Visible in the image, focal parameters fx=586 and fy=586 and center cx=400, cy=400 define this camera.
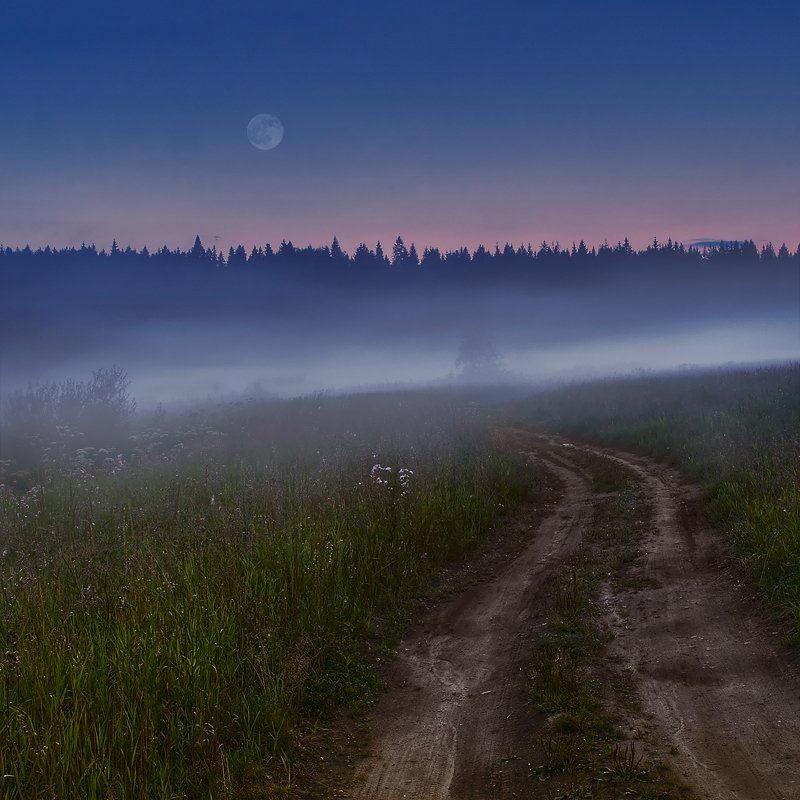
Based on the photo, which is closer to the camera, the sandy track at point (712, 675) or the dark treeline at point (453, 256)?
the sandy track at point (712, 675)

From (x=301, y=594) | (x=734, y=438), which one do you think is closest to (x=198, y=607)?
(x=301, y=594)

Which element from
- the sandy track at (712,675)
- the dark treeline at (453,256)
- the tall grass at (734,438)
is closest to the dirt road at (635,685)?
the sandy track at (712,675)

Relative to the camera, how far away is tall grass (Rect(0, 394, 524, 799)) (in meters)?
3.92

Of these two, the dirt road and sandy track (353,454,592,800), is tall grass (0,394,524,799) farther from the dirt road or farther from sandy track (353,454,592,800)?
the dirt road

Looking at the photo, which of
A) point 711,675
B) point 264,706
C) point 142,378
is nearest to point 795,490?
point 711,675

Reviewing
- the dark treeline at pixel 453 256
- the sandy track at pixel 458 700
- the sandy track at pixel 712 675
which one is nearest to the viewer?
the sandy track at pixel 712 675

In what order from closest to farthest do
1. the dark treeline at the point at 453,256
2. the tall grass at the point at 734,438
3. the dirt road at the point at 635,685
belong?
the dirt road at the point at 635,685 → the tall grass at the point at 734,438 → the dark treeline at the point at 453,256

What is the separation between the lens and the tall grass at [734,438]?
25.2ft

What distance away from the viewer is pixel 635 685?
5.38 m

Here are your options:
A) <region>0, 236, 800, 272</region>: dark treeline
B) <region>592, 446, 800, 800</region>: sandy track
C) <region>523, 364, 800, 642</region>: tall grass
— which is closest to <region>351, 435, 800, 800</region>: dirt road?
<region>592, 446, 800, 800</region>: sandy track

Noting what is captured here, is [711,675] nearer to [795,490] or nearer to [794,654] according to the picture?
[794,654]

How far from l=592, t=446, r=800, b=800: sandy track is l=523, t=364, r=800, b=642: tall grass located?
1.71ft

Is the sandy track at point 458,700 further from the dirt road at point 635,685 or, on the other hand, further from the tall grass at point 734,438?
the tall grass at point 734,438

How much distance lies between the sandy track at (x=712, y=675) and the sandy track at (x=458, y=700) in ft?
3.87
